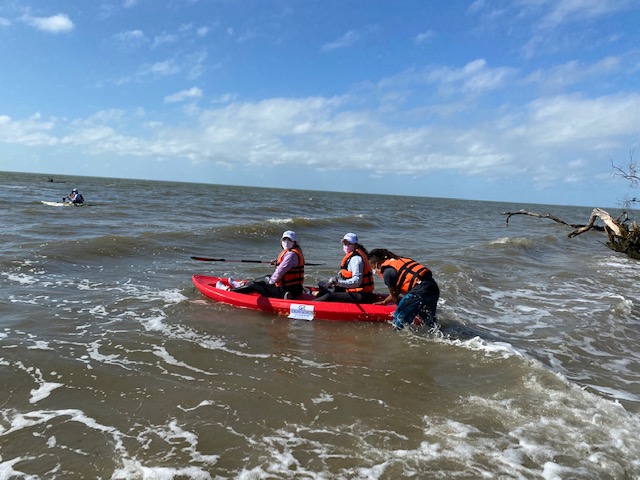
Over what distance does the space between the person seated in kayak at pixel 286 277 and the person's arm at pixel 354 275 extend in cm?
89

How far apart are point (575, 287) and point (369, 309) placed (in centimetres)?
725

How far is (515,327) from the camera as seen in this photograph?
842cm

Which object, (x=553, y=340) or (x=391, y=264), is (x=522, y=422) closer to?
(x=391, y=264)

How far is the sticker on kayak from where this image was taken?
27.3ft

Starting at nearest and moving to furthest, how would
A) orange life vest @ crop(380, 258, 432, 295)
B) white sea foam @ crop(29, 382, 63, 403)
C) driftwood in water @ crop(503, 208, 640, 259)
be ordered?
1. white sea foam @ crop(29, 382, 63, 403)
2. orange life vest @ crop(380, 258, 432, 295)
3. driftwood in water @ crop(503, 208, 640, 259)

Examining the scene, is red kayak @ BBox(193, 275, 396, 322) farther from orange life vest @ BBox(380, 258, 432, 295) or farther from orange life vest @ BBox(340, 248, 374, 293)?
orange life vest @ BBox(380, 258, 432, 295)

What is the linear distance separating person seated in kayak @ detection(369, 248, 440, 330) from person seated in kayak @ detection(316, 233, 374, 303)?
76cm

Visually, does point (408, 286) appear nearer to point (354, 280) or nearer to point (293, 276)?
point (354, 280)

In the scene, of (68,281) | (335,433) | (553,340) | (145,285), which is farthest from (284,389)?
(68,281)

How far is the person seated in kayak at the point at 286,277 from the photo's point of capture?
8492 millimetres

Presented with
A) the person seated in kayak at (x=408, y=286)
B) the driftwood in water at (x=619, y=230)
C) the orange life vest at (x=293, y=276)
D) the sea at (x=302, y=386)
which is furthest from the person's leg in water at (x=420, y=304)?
the driftwood in water at (x=619, y=230)

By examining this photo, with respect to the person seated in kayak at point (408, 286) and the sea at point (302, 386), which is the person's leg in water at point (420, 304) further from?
the sea at point (302, 386)

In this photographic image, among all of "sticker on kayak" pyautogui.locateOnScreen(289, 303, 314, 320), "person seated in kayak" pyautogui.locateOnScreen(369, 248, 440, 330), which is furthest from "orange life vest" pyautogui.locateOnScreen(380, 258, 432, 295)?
"sticker on kayak" pyautogui.locateOnScreen(289, 303, 314, 320)

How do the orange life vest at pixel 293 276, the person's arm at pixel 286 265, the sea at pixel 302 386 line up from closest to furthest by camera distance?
the sea at pixel 302 386 → the person's arm at pixel 286 265 → the orange life vest at pixel 293 276
